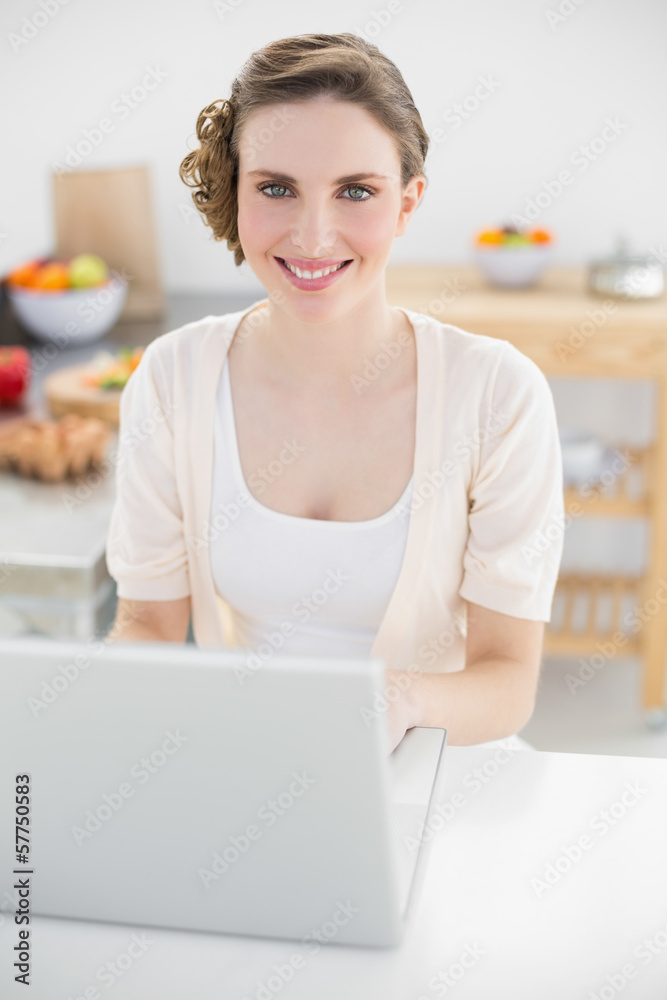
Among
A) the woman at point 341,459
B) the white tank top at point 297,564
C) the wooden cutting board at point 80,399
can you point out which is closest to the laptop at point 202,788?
the woman at point 341,459

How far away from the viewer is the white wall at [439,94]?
237 centimetres

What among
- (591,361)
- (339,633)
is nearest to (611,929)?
(339,633)

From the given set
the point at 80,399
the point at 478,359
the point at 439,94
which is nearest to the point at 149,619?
the point at 478,359
